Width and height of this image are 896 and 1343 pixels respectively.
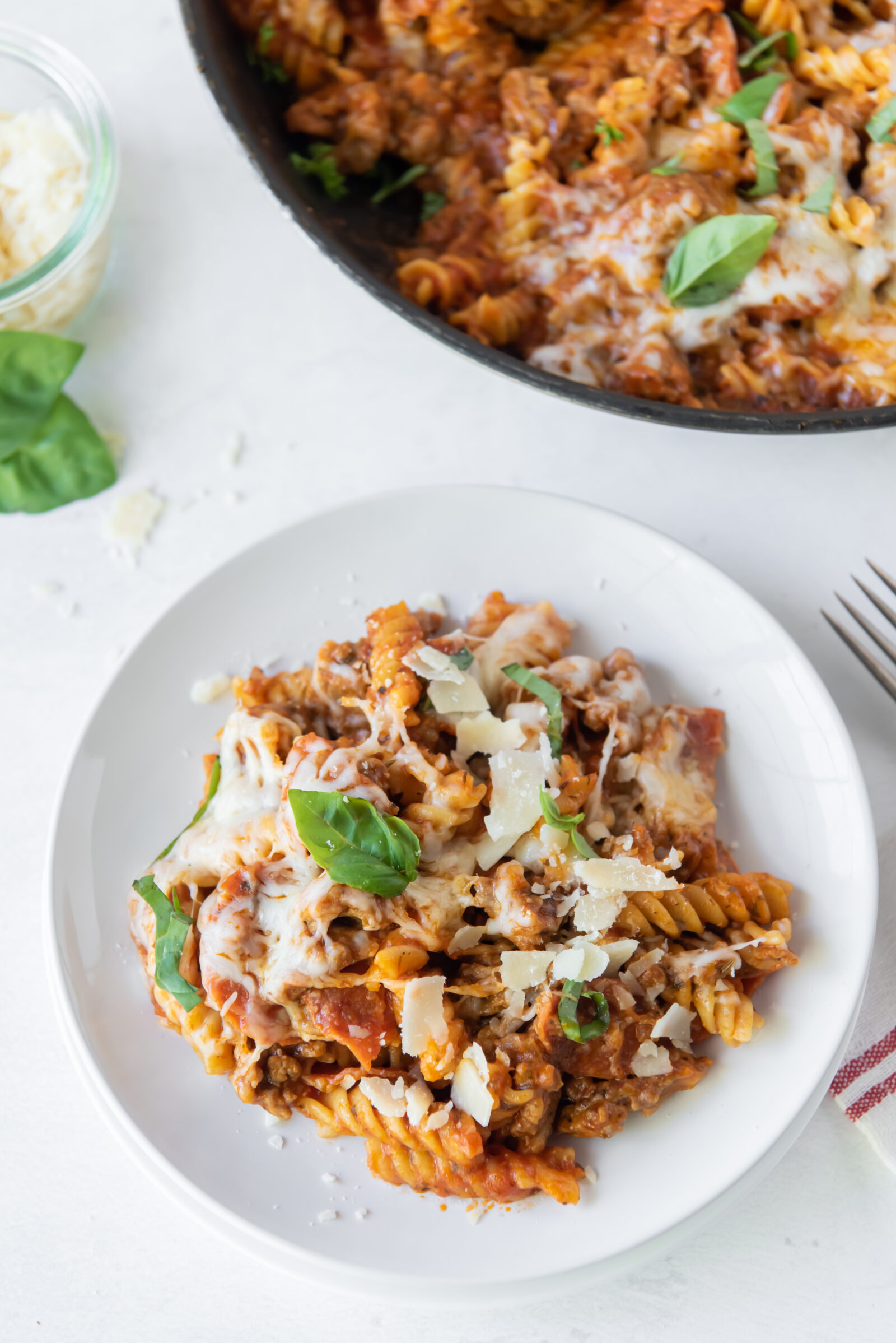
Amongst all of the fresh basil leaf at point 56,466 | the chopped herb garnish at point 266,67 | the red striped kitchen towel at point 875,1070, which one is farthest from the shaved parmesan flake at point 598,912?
the chopped herb garnish at point 266,67

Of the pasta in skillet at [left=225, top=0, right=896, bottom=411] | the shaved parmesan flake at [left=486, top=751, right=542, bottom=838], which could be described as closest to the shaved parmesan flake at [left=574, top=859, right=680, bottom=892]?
the shaved parmesan flake at [left=486, top=751, right=542, bottom=838]

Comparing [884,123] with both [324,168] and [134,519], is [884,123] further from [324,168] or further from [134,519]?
[134,519]

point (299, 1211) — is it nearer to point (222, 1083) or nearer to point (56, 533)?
point (222, 1083)

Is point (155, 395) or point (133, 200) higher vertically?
point (133, 200)

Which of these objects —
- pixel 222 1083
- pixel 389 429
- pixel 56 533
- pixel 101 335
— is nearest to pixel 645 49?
pixel 389 429

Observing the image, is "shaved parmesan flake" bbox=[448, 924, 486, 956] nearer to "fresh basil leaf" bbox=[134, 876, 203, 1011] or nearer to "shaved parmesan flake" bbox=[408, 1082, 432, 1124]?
"shaved parmesan flake" bbox=[408, 1082, 432, 1124]

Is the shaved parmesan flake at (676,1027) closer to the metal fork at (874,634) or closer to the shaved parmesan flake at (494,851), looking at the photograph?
the shaved parmesan flake at (494,851)
